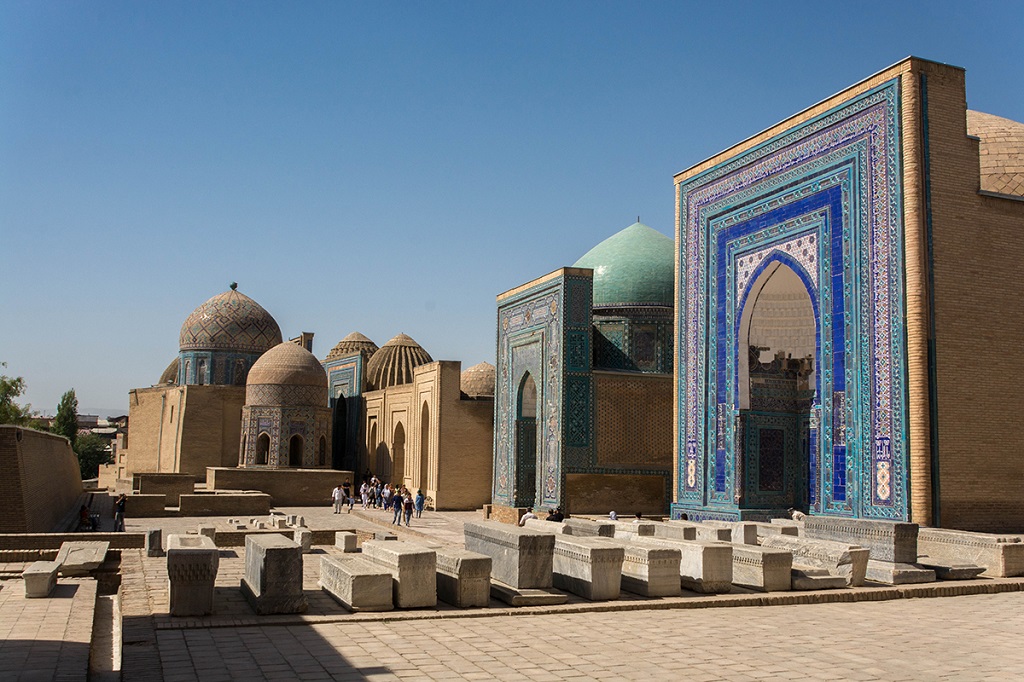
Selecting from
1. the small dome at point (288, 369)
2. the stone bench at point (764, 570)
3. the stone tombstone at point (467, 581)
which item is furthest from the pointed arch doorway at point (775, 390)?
the small dome at point (288, 369)

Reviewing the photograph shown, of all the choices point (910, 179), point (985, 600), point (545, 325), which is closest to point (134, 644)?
point (985, 600)

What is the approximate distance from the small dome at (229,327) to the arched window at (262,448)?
234 inches

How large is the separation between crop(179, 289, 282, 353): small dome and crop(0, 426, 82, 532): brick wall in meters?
14.6

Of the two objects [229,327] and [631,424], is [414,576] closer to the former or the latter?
[631,424]

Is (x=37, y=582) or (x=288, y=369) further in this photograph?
(x=288, y=369)

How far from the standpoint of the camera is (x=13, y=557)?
10.8 metres

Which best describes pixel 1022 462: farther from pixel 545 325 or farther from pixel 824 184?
pixel 545 325

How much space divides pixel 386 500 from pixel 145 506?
5.43m

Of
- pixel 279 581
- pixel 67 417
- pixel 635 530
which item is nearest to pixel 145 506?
pixel 635 530

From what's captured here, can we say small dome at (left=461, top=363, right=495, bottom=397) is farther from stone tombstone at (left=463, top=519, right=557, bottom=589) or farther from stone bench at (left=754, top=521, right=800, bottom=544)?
stone tombstone at (left=463, top=519, right=557, bottom=589)

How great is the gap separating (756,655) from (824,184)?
339 inches

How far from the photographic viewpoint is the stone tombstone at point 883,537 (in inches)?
364

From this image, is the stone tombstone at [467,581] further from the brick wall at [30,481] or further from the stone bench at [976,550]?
the brick wall at [30,481]

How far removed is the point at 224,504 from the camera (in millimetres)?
20672
